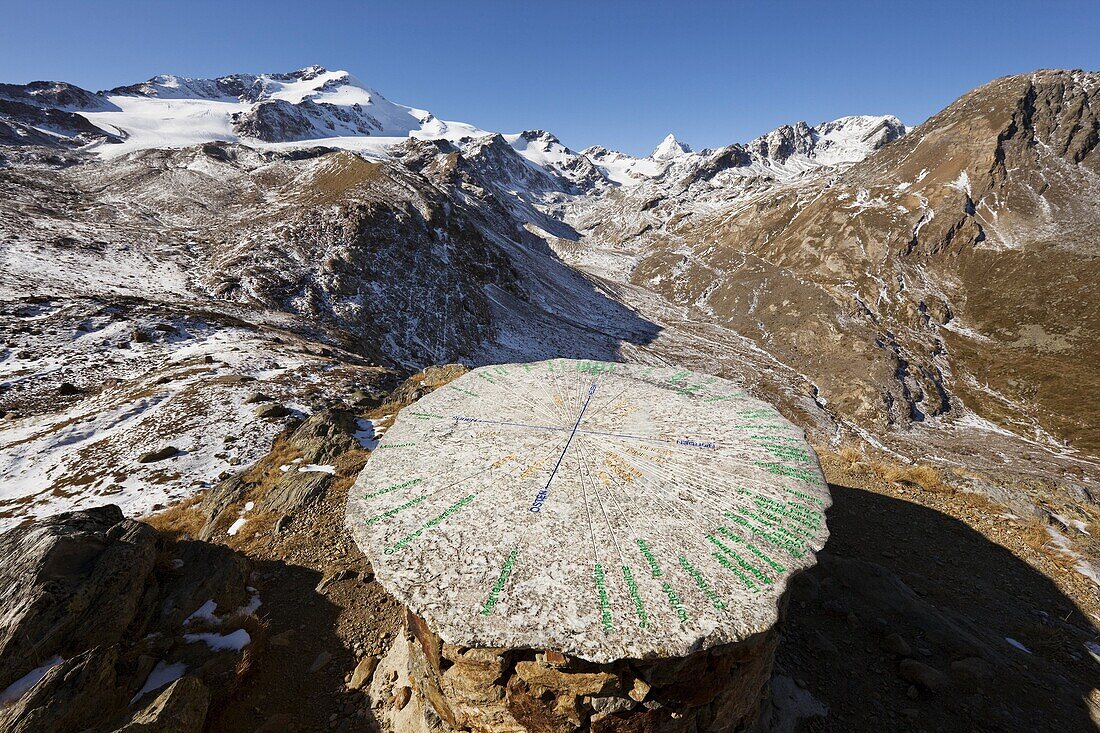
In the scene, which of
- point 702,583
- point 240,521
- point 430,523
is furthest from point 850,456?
point 240,521

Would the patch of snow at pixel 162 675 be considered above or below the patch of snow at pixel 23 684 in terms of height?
below

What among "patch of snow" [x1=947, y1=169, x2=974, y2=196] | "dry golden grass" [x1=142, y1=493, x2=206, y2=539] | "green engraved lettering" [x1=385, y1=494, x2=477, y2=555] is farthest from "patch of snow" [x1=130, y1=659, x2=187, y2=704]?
"patch of snow" [x1=947, y1=169, x2=974, y2=196]

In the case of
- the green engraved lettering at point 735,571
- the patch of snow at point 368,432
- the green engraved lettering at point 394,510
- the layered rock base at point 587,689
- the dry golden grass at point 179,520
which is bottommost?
the dry golden grass at point 179,520

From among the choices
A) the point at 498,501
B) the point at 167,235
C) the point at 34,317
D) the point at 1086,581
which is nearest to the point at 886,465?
the point at 1086,581

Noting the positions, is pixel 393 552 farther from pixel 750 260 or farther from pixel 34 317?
pixel 750 260

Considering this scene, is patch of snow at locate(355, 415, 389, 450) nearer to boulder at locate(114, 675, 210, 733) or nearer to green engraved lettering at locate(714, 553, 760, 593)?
boulder at locate(114, 675, 210, 733)

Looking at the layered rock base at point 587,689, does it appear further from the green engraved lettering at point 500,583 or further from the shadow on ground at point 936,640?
the shadow on ground at point 936,640

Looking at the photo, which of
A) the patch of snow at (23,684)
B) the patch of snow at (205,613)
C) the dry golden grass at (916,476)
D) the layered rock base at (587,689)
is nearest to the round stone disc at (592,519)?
the layered rock base at (587,689)
